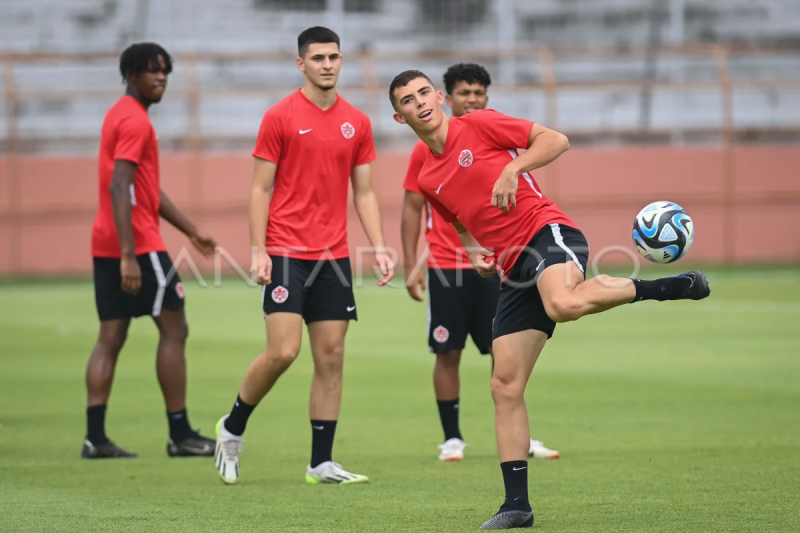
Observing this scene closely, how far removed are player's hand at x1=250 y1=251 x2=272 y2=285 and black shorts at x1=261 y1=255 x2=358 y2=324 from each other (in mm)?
89

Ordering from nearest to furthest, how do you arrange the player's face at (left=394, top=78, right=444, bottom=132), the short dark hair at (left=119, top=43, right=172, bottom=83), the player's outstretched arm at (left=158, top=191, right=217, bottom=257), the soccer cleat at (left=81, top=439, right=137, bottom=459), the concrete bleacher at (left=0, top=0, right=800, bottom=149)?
the player's face at (left=394, top=78, right=444, bottom=132)
the soccer cleat at (left=81, top=439, right=137, bottom=459)
the short dark hair at (left=119, top=43, right=172, bottom=83)
the player's outstretched arm at (left=158, top=191, right=217, bottom=257)
the concrete bleacher at (left=0, top=0, right=800, bottom=149)

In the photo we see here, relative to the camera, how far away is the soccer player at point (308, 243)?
7.40 meters

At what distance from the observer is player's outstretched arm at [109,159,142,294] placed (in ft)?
27.2

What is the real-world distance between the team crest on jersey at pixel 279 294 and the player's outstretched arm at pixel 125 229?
1384 millimetres

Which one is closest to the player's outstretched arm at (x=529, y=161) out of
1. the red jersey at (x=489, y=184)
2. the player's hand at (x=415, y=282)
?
the red jersey at (x=489, y=184)

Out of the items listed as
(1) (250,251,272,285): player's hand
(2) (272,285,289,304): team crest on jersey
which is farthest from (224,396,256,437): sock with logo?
(1) (250,251,272,285): player's hand

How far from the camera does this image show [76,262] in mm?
27766

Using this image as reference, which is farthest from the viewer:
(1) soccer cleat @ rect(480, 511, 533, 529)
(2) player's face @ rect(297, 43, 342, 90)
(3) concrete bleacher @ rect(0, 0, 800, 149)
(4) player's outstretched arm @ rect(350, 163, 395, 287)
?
(3) concrete bleacher @ rect(0, 0, 800, 149)

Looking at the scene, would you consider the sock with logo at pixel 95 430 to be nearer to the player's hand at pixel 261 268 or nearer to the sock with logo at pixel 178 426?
the sock with logo at pixel 178 426

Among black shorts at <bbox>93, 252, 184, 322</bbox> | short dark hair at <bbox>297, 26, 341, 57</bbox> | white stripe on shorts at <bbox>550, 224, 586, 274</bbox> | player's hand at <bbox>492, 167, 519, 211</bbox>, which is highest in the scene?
short dark hair at <bbox>297, 26, 341, 57</bbox>

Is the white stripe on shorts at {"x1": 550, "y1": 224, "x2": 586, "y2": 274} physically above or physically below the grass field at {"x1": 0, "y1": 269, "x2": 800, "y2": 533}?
above

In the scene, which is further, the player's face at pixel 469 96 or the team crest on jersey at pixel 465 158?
the player's face at pixel 469 96

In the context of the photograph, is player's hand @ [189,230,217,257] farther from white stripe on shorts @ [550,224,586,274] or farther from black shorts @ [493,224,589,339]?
white stripe on shorts @ [550,224,586,274]

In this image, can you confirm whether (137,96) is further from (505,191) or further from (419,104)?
(505,191)
